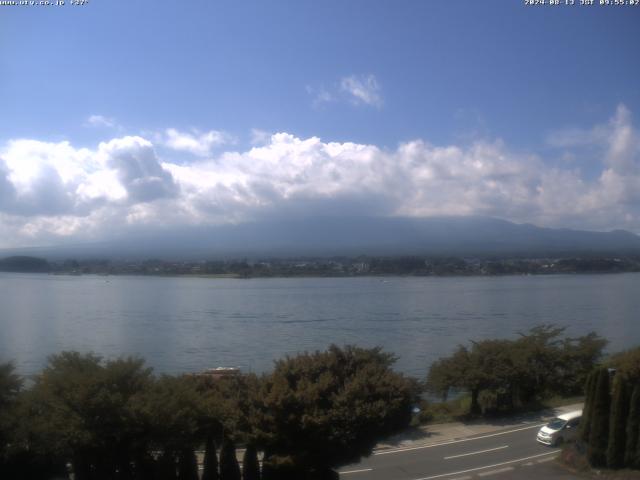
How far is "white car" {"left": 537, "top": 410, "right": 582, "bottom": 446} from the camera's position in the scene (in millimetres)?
8938

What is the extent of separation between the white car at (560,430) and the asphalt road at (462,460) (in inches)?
5.6

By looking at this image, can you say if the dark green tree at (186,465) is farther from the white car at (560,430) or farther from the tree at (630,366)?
the tree at (630,366)

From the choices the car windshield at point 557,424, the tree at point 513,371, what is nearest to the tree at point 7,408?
the car windshield at point 557,424

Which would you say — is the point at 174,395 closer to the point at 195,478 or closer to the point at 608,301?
the point at 195,478

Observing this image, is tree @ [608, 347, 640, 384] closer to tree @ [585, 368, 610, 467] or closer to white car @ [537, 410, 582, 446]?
white car @ [537, 410, 582, 446]

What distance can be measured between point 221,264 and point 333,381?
214 feet

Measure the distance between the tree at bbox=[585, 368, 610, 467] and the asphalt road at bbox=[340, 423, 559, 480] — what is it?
65cm

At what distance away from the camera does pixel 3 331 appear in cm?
2564

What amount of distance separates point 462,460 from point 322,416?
3079 mm

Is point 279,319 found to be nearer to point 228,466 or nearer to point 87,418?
point 228,466

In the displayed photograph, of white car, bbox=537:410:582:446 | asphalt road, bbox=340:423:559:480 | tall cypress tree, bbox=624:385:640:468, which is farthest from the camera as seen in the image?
white car, bbox=537:410:582:446

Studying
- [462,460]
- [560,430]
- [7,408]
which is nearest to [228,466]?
[7,408]

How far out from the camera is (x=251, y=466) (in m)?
6.83

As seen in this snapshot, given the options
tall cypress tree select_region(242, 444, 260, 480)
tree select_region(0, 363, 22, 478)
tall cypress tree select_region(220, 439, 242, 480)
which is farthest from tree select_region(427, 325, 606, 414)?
tree select_region(0, 363, 22, 478)
